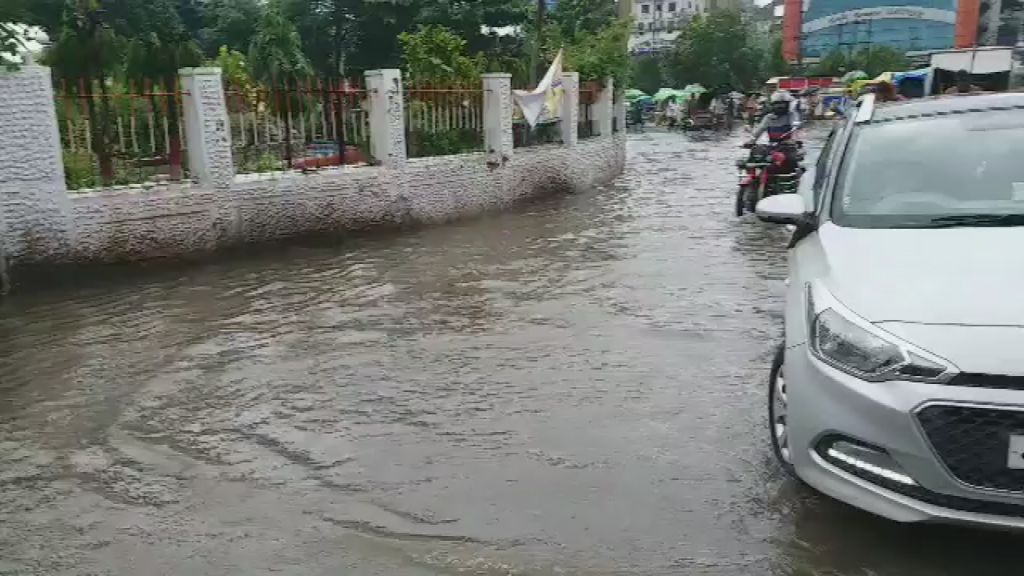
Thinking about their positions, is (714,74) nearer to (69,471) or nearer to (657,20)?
(657,20)

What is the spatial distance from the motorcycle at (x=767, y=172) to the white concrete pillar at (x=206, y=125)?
21.4ft

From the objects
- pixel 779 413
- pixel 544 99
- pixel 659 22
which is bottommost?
pixel 779 413

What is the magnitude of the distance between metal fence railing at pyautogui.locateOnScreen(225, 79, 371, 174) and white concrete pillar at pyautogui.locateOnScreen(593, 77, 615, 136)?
682cm

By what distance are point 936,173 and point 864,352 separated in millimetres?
1475

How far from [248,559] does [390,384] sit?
2.13m

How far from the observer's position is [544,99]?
14.6 meters

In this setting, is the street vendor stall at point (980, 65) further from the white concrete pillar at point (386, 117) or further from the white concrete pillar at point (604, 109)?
the white concrete pillar at point (386, 117)

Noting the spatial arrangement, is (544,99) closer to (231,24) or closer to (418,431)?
(418,431)

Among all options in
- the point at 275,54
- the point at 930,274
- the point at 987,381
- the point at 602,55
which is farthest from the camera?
the point at 602,55

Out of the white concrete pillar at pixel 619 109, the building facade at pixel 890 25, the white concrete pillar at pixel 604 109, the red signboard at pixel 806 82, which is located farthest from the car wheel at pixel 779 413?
the building facade at pixel 890 25

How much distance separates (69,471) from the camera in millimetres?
4359

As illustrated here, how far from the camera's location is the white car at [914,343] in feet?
9.20

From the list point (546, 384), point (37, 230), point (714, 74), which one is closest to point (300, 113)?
point (37, 230)

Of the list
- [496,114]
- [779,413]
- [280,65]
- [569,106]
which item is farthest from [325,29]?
[779,413]
